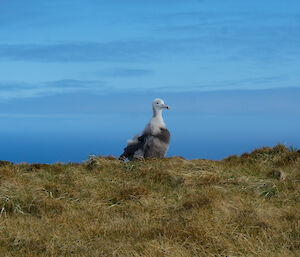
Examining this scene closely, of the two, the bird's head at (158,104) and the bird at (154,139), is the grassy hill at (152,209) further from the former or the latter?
the bird's head at (158,104)

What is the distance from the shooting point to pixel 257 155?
11.6 meters

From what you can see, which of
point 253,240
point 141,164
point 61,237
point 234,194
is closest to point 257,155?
point 141,164

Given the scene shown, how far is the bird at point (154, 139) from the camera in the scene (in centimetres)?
1070

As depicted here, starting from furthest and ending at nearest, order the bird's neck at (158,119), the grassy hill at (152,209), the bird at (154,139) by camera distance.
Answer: the bird's neck at (158,119) → the bird at (154,139) → the grassy hill at (152,209)

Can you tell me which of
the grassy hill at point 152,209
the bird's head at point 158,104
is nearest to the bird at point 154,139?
the bird's head at point 158,104

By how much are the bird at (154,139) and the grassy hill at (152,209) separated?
14.8 inches

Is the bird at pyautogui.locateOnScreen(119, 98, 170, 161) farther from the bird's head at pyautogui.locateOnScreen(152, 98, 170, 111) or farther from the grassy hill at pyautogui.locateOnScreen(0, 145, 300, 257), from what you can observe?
the grassy hill at pyautogui.locateOnScreen(0, 145, 300, 257)

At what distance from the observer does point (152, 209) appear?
6840mm

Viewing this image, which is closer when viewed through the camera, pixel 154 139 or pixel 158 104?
pixel 154 139

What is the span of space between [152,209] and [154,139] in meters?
3.93

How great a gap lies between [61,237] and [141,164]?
4.65 metres

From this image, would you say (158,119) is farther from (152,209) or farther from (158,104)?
(152,209)

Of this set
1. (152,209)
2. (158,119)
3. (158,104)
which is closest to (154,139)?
(158,119)

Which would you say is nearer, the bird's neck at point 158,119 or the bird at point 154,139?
the bird at point 154,139
